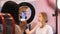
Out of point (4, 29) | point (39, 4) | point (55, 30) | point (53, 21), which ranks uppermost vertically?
point (39, 4)

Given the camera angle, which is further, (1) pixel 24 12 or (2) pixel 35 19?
(2) pixel 35 19

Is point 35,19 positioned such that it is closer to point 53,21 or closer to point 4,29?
point 53,21

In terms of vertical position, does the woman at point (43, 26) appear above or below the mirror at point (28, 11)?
below

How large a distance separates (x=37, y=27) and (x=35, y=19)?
4.7 inches

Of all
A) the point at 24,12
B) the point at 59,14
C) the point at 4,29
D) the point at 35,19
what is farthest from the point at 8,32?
the point at 59,14

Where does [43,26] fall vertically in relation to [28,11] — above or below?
below

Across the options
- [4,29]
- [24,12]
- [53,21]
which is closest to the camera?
[4,29]

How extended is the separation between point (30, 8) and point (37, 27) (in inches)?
11.1

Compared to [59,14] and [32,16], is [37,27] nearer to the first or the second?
[32,16]

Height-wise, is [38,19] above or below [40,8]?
below

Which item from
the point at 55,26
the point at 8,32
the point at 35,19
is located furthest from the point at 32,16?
the point at 8,32

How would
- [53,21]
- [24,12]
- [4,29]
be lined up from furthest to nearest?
1. [53,21]
2. [24,12]
3. [4,29]

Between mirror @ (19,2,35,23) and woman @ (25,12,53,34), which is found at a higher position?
mirror @ (19,2,35,23)

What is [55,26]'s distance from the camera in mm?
1987
